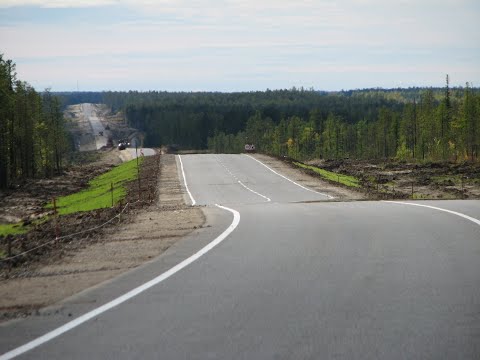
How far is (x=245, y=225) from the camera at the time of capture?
49.2ft

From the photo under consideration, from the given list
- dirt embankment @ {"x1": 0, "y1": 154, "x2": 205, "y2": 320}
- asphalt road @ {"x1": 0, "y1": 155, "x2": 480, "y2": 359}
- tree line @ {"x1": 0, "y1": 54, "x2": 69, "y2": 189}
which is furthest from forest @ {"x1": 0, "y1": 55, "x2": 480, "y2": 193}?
asphalt road @ {"x1": 0, "y1": 155, "x2": 480, "y2": 359}

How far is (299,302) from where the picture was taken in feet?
26.0

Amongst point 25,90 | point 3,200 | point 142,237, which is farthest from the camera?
point 25,90

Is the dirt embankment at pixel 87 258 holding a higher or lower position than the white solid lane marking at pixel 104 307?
lower

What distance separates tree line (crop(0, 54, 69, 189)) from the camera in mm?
64688

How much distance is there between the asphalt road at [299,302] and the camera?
20.6 ft

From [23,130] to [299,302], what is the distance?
73765 millimetres

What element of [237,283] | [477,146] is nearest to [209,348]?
[237,283]

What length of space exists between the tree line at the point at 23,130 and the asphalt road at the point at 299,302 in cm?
5391

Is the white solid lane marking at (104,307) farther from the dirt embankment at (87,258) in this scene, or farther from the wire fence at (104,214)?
the wire fence at (104,214)

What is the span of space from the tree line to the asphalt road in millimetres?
53911

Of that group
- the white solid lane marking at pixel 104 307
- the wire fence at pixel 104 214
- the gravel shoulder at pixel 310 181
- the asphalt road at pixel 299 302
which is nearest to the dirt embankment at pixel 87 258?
the wire fence at pixel 104 214

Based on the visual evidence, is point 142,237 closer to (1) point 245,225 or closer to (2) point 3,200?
(1) point 245,225

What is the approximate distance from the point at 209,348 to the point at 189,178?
4380cm
